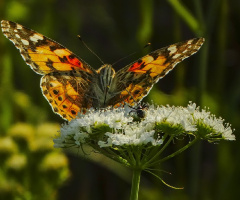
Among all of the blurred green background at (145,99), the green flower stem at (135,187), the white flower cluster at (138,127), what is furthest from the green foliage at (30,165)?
the green flower stem at (135,187)

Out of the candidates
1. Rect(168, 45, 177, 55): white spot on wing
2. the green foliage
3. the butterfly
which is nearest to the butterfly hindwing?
the butterfly

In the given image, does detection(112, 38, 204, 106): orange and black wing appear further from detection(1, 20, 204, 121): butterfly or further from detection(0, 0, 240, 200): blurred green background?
detection(0, 0, 240, 200): blurred green background

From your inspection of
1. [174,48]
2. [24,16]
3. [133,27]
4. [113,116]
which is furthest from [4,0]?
[113,116]

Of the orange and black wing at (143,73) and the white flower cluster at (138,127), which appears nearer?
the white flower cluster at (138,127)

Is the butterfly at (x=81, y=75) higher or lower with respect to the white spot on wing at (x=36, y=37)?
lower

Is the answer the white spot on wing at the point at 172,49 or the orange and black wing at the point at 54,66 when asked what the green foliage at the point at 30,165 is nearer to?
the orange and black wing at the point at 54,66

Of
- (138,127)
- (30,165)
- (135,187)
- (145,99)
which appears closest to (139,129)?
(138,127)
